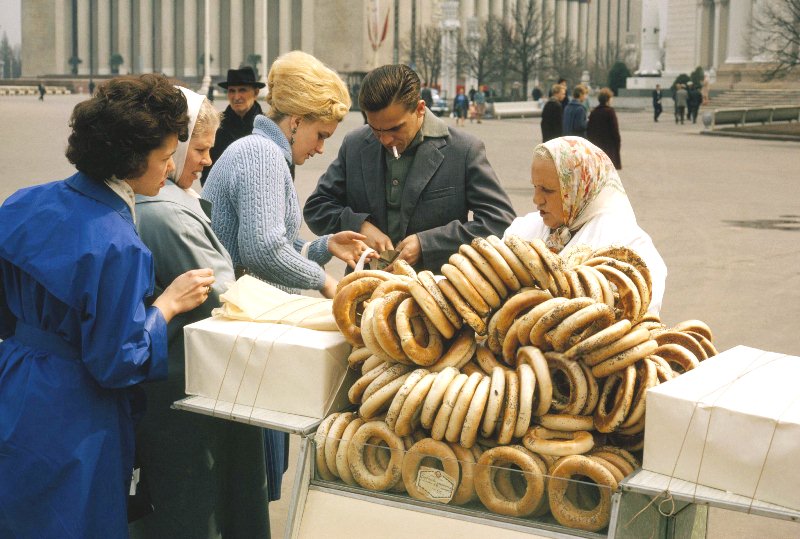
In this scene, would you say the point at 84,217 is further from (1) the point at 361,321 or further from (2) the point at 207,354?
(1) the point at 361,321

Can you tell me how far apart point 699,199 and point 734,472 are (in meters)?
15.6

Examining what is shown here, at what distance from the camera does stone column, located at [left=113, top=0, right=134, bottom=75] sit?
125000 millimetres

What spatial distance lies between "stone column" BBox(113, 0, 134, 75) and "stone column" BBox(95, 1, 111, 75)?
1.37 metres

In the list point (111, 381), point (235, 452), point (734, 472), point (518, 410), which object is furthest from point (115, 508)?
point (734, 472)

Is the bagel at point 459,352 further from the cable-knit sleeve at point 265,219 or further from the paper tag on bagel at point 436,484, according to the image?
the cable-knit sleeve at point 265,219

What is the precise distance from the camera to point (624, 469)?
268cm

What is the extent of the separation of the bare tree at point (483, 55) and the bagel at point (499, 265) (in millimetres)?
76914

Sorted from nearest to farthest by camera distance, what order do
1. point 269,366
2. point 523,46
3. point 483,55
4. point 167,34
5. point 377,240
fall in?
1. point 269,366
2. point 377,240
3. point 523,46
4. point 483,55
5. point 167,34

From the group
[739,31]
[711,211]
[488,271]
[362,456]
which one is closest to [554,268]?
[488,271]

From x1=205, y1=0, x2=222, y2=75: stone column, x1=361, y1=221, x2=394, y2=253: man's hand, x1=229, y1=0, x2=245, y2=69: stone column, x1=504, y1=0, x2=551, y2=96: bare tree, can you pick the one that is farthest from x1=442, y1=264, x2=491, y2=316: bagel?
x1=205, y1=0, x2=222, y2=75: stone column

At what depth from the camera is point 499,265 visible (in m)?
2.82

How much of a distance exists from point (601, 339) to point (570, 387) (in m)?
0.17

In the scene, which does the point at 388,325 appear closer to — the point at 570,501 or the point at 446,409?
the point at 446,409

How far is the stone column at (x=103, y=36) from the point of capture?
127m
